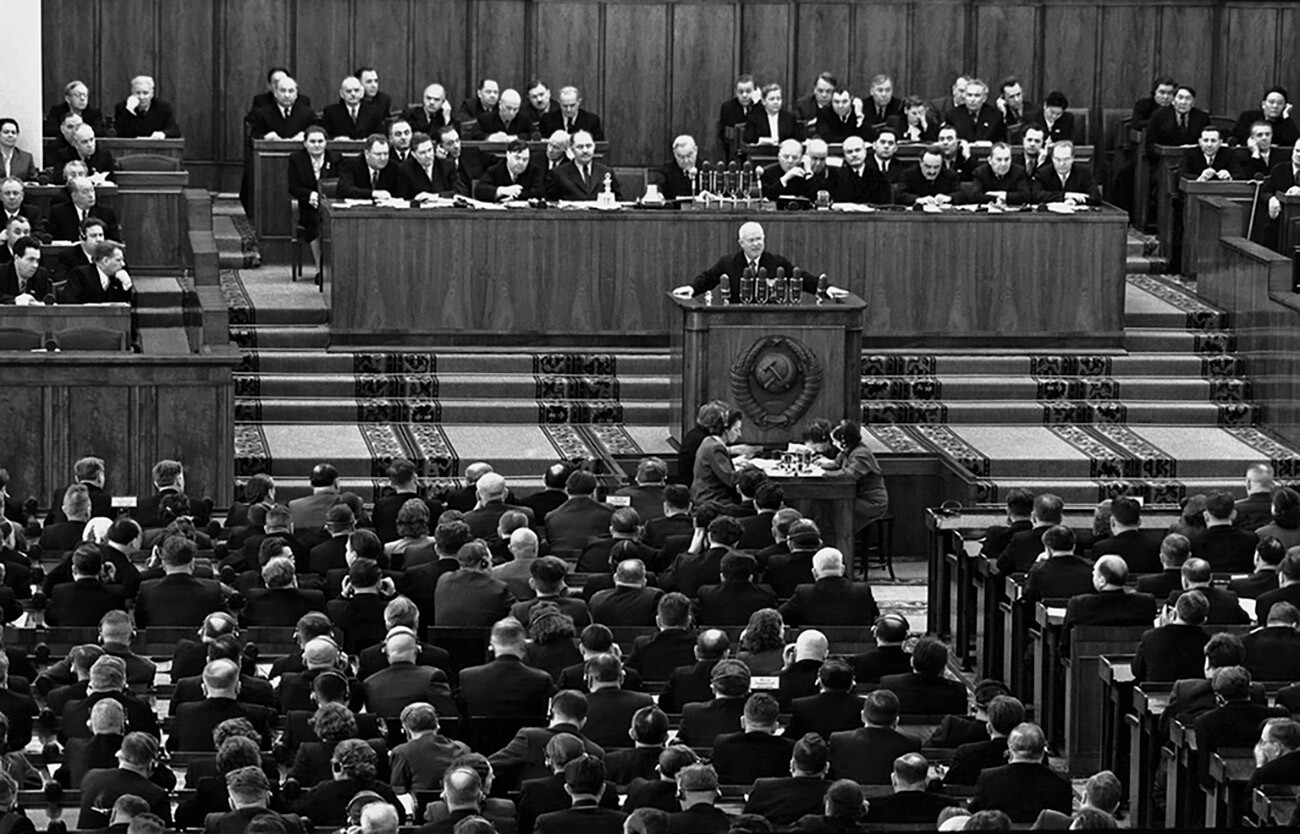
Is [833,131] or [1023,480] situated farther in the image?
[833,131]

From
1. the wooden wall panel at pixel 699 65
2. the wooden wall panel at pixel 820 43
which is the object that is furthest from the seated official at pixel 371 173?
the wooden wall panel at pixel 820 43

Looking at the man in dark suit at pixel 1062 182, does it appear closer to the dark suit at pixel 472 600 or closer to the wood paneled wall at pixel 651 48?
the wood paneled wall at pixel 651 48

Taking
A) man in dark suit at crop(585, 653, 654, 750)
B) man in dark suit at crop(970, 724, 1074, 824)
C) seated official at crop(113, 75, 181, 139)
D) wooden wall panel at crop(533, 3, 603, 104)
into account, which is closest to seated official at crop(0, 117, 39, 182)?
seated official at crop(113, 75, 181, 139)

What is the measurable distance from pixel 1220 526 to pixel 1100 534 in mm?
647

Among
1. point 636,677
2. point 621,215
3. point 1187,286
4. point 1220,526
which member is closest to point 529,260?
point 621,215

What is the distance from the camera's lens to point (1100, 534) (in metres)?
14.6

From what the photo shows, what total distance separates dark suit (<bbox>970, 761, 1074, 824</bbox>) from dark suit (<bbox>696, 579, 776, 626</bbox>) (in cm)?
292

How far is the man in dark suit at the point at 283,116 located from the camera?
75.3 feet

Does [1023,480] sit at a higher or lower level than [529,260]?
lower

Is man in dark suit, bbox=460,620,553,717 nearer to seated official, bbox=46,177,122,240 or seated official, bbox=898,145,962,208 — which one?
seated official, bbox=46,177,122,240

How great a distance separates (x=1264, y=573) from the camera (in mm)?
13406

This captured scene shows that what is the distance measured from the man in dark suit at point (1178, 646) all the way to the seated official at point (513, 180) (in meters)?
9.16

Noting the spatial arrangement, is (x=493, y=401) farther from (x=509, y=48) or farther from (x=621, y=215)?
(x=509, y=48)

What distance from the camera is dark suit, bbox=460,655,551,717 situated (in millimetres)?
11320
